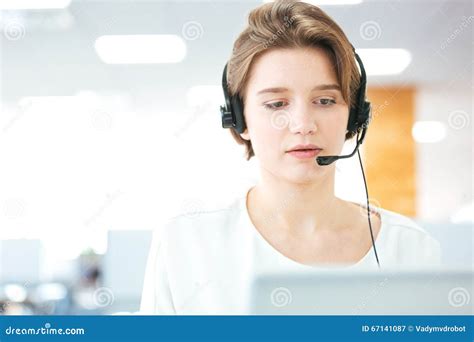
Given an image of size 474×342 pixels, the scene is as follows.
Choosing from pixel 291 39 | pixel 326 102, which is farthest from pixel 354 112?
pixel 291 39

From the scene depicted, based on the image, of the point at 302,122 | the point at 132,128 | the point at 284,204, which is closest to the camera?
the point at 302,122

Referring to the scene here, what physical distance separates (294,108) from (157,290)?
0.49 meters

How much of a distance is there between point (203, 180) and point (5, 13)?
652 millimetres

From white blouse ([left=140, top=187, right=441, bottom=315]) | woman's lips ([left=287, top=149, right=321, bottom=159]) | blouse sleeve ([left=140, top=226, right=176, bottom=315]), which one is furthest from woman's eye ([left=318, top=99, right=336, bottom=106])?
blouse sleeve ([left=140, top=226, right=176, bottom=315])

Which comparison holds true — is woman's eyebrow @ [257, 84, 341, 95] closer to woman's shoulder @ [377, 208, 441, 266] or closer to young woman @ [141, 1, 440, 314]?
young woman @ [141, 1, 440, 314]

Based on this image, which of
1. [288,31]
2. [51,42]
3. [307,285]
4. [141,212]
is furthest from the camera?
[51,42]

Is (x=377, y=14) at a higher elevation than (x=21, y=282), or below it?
higher

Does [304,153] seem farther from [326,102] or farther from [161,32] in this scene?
[161,32]

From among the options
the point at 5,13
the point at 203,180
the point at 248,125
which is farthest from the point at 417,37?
the point at 5,13

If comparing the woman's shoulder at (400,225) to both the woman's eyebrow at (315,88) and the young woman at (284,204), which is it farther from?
the woman's eyebrow at (315,88)

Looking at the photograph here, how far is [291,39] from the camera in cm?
126

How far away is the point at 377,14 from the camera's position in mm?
1423

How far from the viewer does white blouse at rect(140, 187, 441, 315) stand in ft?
4.12

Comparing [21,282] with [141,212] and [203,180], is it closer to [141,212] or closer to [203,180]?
[141,212]
